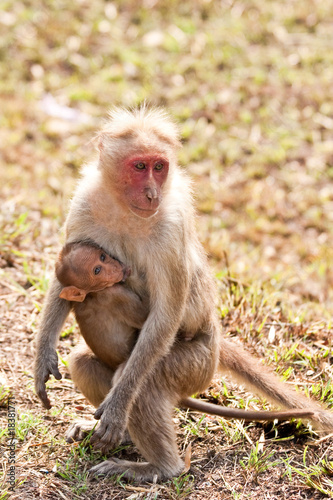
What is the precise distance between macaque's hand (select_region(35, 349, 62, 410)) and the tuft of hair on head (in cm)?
128

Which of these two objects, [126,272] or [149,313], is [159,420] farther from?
[126,272]

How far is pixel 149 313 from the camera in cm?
408

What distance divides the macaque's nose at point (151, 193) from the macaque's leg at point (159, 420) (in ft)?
3.14

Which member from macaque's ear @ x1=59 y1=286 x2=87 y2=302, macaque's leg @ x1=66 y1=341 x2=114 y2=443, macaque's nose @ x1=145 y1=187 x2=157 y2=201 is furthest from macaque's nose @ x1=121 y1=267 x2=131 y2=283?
macaque's leg @ x1=66 y1=341 x2=114 y2=443

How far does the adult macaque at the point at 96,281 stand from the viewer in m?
3.99

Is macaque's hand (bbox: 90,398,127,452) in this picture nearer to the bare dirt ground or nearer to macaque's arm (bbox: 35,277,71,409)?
the bare dirt ground

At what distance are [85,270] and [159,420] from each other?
95 centimetres

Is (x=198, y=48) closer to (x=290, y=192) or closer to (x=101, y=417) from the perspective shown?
(x=290, y=192)

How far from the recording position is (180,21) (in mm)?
10344

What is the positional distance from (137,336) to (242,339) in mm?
1255

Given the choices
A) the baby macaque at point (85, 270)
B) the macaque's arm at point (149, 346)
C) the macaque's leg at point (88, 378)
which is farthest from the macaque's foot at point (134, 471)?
the baby macaque at point (85, 270)

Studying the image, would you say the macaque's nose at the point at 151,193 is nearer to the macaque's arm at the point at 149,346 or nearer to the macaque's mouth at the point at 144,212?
the macaque's mouth at the point at 144,212

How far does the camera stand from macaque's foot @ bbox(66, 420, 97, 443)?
4.38 m

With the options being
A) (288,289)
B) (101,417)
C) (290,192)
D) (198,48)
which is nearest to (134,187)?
(101,417)
